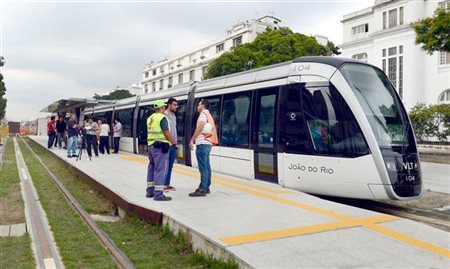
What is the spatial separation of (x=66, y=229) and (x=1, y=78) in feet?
120

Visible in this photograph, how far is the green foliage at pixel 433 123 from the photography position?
61.6 feet

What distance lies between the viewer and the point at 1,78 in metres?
36.2

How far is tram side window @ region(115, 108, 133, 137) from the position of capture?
17.6 m

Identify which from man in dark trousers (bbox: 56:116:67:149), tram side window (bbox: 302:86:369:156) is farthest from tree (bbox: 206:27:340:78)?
tram side window (bbox: 302:86:369:156)

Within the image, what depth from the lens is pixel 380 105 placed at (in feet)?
22.9

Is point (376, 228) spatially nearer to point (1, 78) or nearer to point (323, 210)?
point (323, 210)

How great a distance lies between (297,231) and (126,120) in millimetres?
14911

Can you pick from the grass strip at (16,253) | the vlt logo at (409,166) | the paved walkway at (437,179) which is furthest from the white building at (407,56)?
the grass strip at (16,253)

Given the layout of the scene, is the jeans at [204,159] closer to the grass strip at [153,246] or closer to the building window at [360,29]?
the grass strip at [153,246]

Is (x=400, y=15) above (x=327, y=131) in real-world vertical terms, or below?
above

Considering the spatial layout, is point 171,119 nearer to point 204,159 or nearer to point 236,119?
point 204,159

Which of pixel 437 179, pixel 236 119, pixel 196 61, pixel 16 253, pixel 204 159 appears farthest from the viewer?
pixel 196 61

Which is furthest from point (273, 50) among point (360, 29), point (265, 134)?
point (265, 134)

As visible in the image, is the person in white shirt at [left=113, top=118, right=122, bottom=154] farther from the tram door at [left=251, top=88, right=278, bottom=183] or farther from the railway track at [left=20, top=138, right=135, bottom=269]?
the tram door at [left=251, top=88, right=278, bottom=183]
